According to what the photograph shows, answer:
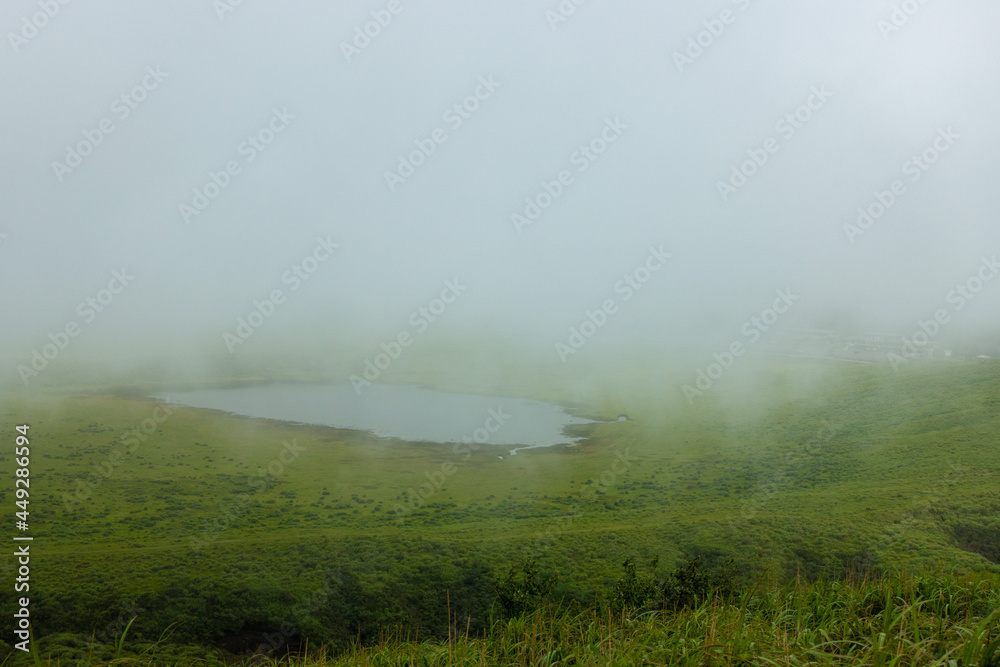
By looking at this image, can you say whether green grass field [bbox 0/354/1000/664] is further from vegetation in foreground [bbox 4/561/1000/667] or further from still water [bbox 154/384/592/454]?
vegetation in foreground [bbox 4/561/1000/667]

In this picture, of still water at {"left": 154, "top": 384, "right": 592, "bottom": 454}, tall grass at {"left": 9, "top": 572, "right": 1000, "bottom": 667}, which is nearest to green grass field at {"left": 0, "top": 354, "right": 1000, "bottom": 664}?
still water at {"left": 154, "top": 384, "right": 592, "bottom": 454}

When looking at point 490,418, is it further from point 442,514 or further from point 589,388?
point 442,514

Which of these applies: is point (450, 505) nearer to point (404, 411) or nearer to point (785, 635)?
point (404, 411)

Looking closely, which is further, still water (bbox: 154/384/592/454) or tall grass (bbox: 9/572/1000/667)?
still water (bbox: 154/384/592/454)

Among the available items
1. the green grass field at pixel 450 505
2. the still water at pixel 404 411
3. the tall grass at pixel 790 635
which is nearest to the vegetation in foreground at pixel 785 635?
the tall grass at pixel 790 635

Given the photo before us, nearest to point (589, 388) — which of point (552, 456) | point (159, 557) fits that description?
point (552, 456)

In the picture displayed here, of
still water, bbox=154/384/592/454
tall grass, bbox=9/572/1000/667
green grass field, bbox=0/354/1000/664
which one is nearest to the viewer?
tall grass, bbox=9/572/1000/667

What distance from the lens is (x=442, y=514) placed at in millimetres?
36219

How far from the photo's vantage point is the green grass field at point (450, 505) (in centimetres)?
2581

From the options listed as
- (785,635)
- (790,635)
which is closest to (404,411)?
(790,635)

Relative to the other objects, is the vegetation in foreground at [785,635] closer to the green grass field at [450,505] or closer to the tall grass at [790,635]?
the tall grass at [790,635]

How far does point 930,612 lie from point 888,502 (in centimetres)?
3229

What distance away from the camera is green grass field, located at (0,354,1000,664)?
84.7 feet

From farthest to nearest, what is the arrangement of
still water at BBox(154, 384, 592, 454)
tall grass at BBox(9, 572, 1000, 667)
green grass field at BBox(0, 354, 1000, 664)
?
still water at BBox(154, 384, 592, 454) < green grass field at BBox(0, 354, 1000, 664) < tall grass at BBox(9, 572, 1000, 667)
